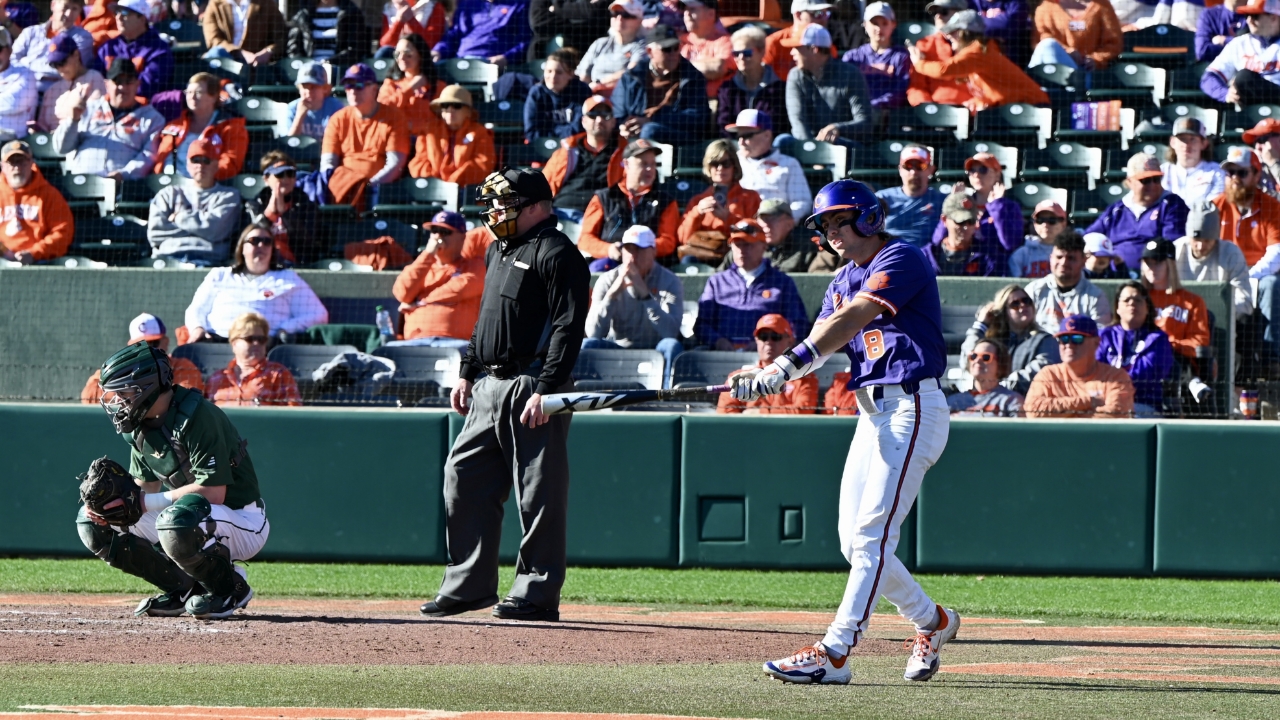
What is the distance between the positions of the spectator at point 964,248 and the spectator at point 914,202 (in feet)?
0.67

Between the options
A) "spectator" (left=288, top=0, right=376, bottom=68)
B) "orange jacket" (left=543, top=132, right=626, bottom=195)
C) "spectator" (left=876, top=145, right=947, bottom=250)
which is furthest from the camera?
"spectator" (left=288, top=0, right=376, bottom=68)

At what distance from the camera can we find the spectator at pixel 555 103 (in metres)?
13.2

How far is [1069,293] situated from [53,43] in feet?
32.0

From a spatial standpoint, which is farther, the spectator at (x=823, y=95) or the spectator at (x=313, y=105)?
the spectator at (x=313, y=105)

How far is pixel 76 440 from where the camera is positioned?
970 centimetres

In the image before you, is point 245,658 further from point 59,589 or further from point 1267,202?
point 1267,202

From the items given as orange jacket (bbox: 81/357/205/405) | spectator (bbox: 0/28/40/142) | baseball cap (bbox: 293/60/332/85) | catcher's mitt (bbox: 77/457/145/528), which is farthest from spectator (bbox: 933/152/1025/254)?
spectator (bbox: 0/28/40/142)

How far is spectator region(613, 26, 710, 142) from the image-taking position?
12.9 meters

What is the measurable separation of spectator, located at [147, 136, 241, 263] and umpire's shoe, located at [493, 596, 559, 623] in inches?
248

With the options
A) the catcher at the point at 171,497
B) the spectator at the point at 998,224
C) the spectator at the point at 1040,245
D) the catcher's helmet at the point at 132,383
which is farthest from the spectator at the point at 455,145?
the catcher's helmet at the point at 132,383

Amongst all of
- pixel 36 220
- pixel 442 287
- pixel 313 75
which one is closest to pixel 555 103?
pixel 313 75

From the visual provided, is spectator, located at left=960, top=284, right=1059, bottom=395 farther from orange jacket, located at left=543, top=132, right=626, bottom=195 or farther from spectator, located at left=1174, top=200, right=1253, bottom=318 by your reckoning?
orange jacket, located at left=543, top=132, right=626, bottom=195

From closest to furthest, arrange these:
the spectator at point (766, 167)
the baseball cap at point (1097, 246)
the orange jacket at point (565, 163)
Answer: the baseball cap at point (1097, 246)
the spectator at point (766, 167)
the orange jacket at point (565, 163)

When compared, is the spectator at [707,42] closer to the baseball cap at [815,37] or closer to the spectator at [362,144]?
the baseball cap at [815,37]
